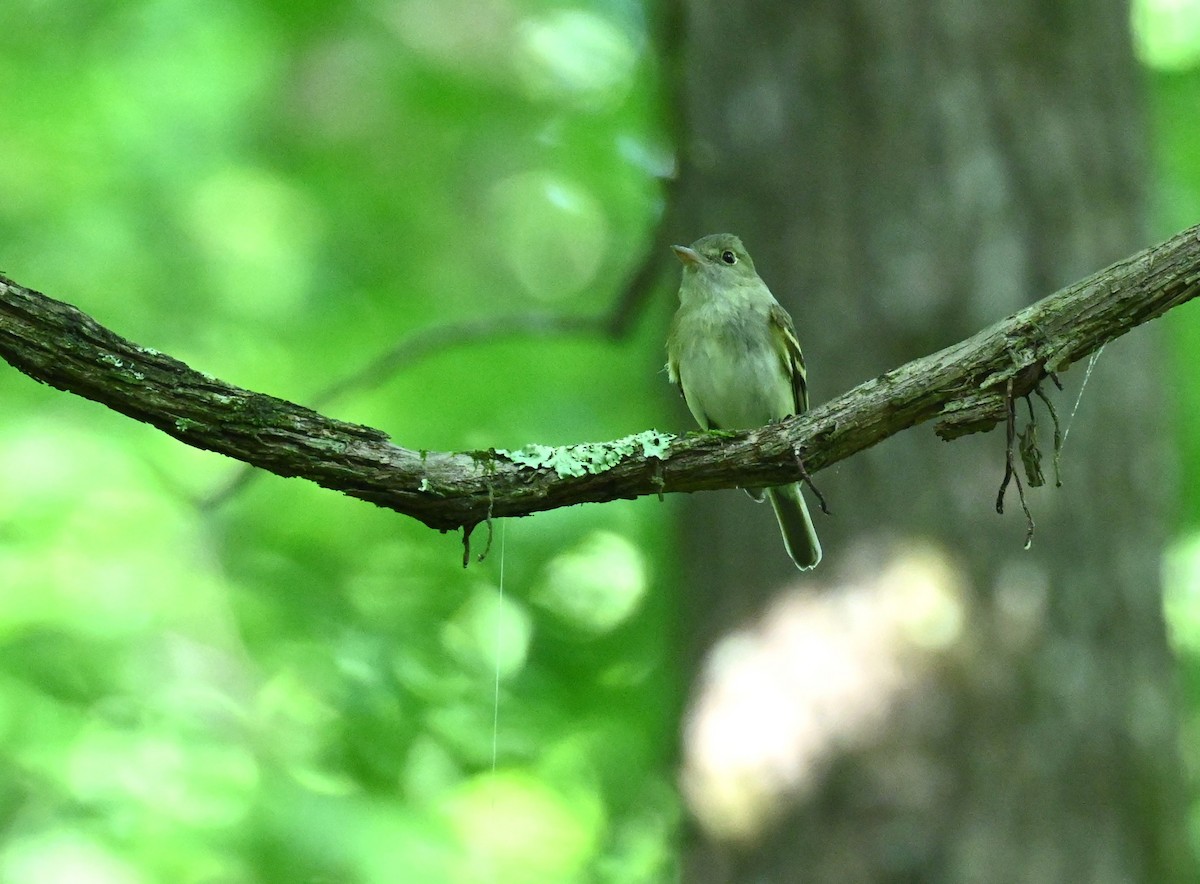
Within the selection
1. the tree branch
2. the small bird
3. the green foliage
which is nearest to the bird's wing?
the small bird

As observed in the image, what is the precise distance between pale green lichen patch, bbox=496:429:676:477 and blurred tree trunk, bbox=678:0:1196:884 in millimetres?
2312

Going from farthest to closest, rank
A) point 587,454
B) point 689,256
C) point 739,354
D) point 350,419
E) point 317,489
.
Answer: point 350,419
point 317,489
point 689,256
point 739,354
point 587,454

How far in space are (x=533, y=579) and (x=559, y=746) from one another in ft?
3.11

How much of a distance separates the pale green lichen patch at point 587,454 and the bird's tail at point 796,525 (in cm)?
232

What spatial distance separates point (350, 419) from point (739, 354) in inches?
124

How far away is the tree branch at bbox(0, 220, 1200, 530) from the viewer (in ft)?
7.87

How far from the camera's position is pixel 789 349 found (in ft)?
16.5

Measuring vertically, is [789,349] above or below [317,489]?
below

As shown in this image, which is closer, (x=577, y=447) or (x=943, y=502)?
(x=577, y=447)

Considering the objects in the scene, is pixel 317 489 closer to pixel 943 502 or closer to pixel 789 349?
pixel 789 349

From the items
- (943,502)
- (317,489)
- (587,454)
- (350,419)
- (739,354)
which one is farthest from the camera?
(350,419)

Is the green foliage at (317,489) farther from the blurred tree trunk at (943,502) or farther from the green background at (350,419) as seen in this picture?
the blurred tree trunk at (943,502)

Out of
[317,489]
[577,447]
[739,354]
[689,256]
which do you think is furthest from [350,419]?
[577,447]

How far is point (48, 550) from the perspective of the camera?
19.8 feet
